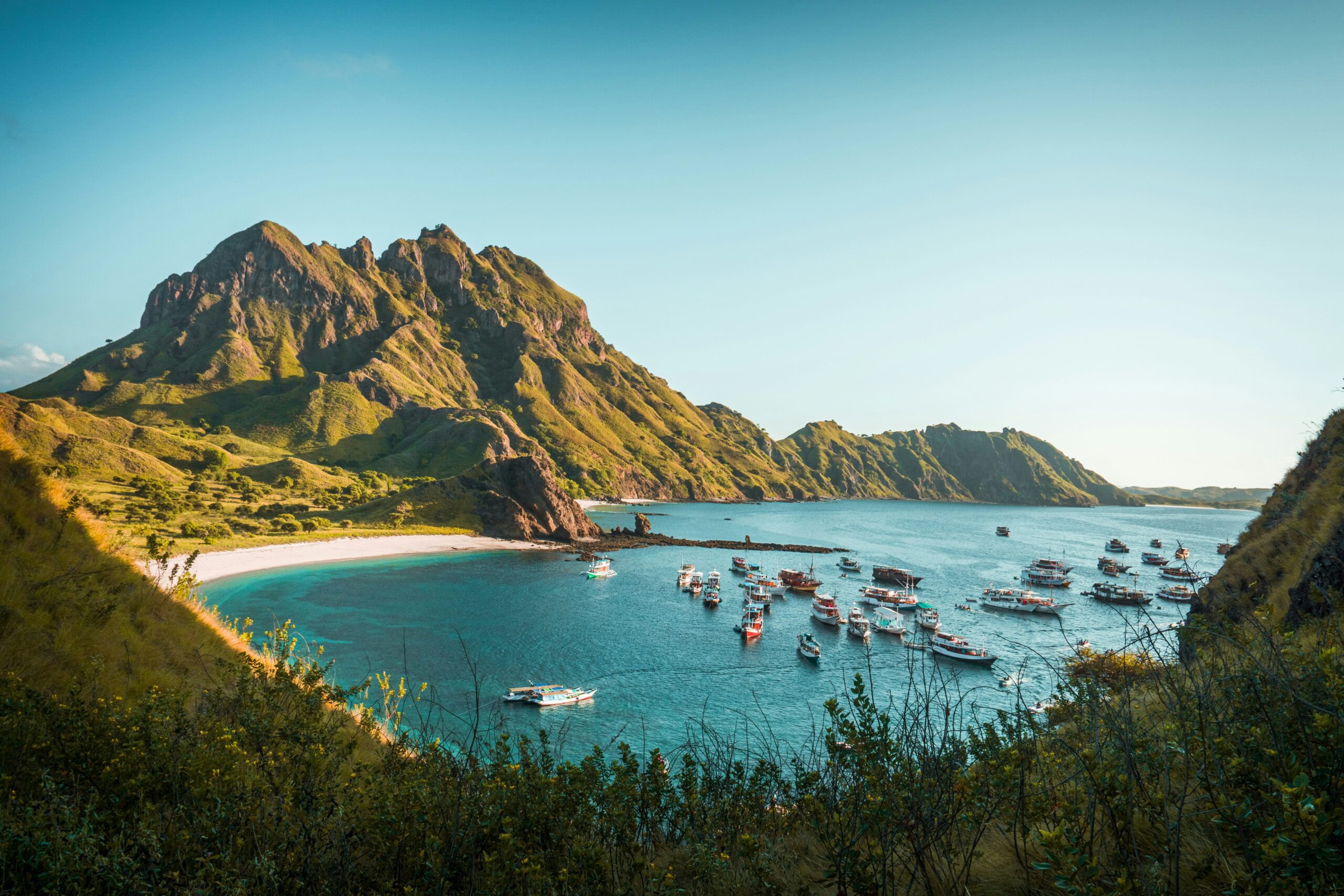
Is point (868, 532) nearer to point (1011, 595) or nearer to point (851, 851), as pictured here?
point (1011, 595)

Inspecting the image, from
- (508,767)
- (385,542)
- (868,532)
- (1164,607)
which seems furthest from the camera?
(868,532)

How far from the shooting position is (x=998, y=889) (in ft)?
15.3

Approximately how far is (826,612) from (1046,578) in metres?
43.9

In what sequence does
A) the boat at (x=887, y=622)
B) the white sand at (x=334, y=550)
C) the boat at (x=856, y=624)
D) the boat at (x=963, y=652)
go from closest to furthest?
the boat at (x=963, y=652) → the boat at (x=856, y=624) → the boat at (x=887, y=622) → the white sand at (x=334, y=550)

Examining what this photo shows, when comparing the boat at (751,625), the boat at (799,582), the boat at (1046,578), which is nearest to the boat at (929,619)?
the boat at (751,625)

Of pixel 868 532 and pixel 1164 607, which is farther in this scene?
pixel 868 532

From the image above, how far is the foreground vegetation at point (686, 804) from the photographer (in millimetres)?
3975

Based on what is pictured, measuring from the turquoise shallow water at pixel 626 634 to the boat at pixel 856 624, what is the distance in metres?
1.25

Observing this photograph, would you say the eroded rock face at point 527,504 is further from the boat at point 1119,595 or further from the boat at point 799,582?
the boat at point 1119,595

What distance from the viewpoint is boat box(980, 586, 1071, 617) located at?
61375mm

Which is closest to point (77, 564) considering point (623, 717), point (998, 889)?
point (998, 889)

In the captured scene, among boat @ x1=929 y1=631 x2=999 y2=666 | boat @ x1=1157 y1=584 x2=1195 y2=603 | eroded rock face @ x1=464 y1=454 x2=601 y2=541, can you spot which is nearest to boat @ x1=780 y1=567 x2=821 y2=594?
boat @ x1=929 y1=631 x2=999 y2=666

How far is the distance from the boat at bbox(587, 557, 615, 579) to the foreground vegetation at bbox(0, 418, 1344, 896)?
209 ft

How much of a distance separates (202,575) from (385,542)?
24958 mm
